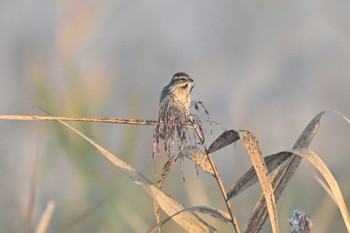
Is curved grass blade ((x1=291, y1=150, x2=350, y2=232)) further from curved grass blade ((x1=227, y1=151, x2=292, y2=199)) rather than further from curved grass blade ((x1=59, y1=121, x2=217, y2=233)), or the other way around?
curved grass blade ((x1=59, y1=121, x2=217, y2=233))

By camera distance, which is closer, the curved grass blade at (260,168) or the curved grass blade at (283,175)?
the curved grass blade at (260,168)

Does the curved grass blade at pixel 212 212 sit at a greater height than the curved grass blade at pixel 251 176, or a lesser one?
lesser

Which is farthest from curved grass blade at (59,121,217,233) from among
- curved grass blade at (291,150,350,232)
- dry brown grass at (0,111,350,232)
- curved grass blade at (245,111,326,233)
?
curved grass blade at (291,150,350,232)

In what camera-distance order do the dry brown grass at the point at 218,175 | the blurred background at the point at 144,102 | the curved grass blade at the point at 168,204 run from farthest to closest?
the blurred background at the point at 144,102 < the curved grass blade at the point at 168,204 < the dry brown grass at the point at 218,175

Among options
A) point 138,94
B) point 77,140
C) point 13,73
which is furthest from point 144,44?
point 77,140

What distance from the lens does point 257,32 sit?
6.91m

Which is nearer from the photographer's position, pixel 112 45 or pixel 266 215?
pixel 266 215

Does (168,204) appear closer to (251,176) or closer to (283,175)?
(251,176)

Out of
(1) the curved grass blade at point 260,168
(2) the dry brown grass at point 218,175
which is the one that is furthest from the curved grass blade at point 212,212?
(1) the curved grass blade at point 260,168

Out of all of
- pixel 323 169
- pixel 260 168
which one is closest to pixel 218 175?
pixel 260 168

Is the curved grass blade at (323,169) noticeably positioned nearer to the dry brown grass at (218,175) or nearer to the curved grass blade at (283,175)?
the dry brown grass at (218,175)

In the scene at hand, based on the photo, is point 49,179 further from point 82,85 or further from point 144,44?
point 144,44

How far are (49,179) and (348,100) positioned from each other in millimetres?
2186

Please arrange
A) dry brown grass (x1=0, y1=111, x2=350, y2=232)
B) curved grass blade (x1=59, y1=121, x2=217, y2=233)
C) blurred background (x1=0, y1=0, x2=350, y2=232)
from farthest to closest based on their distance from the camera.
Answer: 1. blurred background (x1=0, y1=0, x2=350, y2=232)
2. curved grass blade (x1=59, y1=121, x2=217, y2=233)
3. dry brown grass (x1=0, y1=111, x2=350, y2=232)
